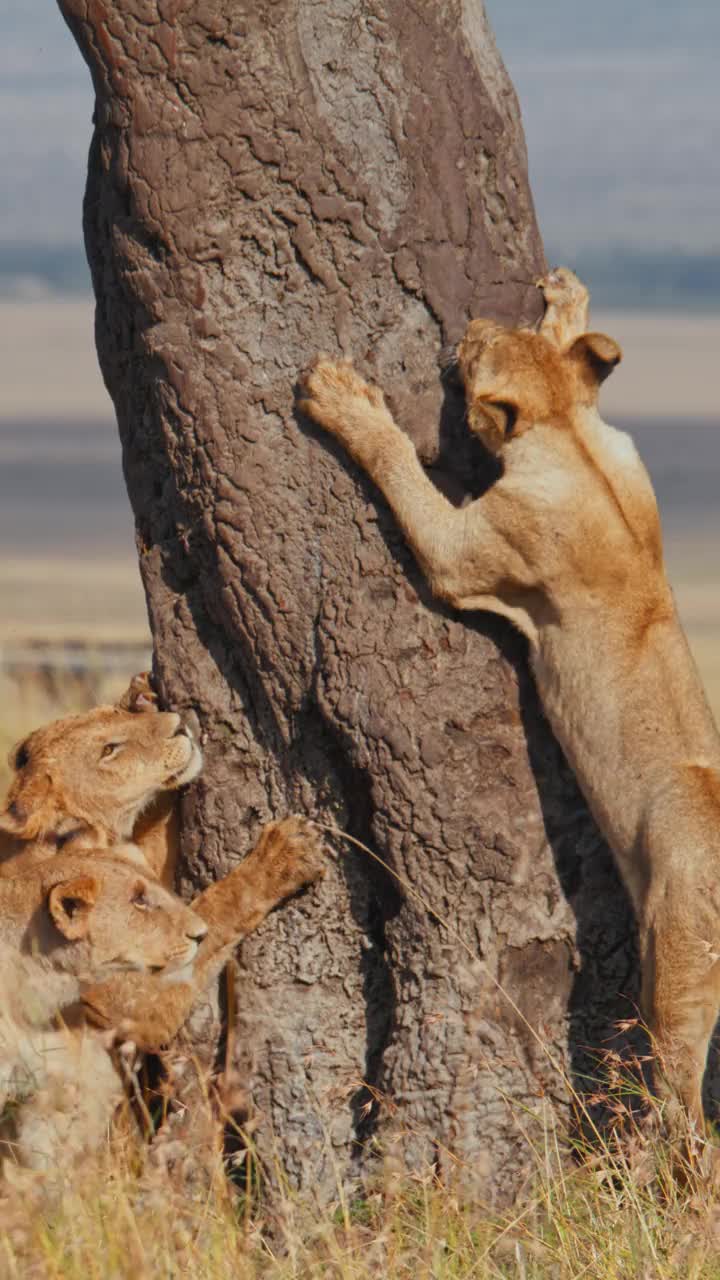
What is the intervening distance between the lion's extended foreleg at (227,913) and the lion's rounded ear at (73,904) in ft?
1.09

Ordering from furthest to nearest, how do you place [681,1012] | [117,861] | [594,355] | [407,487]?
[117,861]
[594,355]
[407,487]
[681,1012]

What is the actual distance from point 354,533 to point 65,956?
1521 millimetres

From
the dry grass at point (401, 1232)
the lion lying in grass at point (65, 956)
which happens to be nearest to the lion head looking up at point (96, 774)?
the lion lying in grass at point (65, 956)

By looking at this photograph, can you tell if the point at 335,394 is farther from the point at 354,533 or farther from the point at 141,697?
the point at 141,697

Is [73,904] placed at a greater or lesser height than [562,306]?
lesser

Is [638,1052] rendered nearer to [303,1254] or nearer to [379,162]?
[303,1254]

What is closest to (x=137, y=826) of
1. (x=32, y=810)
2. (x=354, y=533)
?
(x=32, y=810)

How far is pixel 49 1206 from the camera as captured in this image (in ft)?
12.8

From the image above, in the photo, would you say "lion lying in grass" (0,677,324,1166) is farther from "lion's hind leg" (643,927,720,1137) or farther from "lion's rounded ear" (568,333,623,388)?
"lion's rounded ear" (568,333,623,388)

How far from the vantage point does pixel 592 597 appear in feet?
14.9

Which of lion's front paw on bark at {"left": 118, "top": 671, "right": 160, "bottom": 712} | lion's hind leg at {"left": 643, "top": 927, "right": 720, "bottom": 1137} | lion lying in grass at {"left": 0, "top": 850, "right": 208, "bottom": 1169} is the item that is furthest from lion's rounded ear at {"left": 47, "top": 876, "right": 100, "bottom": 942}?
lion's hind leg at {"left": 643, "top": 927, "right": 720, "bottom": 1137}

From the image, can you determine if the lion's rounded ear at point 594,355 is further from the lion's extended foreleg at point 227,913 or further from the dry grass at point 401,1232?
the dry grass at point 401,1232

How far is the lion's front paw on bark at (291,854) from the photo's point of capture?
184 inches

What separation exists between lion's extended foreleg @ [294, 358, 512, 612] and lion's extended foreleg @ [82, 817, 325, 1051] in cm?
88
